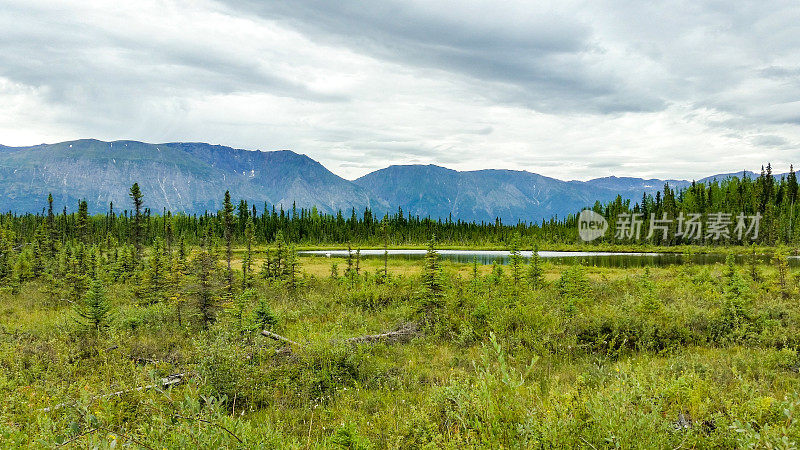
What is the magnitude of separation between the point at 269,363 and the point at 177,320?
932 cm

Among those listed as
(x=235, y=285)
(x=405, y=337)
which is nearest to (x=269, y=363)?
(x=405, y=337)

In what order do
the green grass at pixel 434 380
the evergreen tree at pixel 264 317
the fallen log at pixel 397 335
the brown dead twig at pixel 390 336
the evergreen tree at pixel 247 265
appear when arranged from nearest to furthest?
the green grass at pixel 434 380 → the brown dead twig at pixel 390 336 → the fallen log at pixel 397 335 → the evergreen tree at pixel 264 317 → the evergreen tree at pixel 247 265

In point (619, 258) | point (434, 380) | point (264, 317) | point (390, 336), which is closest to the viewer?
point (434, 380)

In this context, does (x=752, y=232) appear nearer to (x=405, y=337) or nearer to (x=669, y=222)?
(x=669, y=222)

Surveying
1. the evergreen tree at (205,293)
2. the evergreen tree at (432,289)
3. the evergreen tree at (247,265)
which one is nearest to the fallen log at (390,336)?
the evergreen tree at (432,289)

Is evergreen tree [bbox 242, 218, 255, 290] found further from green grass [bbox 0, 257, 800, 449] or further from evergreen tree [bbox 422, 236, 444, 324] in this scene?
evergreen tree [bbox 422, 236, 444, 324]

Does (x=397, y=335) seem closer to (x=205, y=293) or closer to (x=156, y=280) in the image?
(x=205, y=293)

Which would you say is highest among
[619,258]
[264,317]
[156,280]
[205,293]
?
[205,293]

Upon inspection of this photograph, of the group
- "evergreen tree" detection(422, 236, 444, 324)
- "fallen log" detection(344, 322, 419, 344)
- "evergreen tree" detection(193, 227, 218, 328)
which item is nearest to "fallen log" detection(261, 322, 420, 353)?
"fallen log" detection(344, 322, 419, 344)

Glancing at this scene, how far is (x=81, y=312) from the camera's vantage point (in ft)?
42.4

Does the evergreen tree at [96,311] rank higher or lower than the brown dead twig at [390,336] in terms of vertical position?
higher

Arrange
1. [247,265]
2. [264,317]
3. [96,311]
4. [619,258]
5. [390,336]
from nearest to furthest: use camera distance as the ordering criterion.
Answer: [390,336]
[96,311]
[264,317]
[247,265]
[619,258]

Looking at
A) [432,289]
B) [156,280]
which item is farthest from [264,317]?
[156,280]

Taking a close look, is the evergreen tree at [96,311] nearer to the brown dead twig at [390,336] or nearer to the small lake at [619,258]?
the brown dead twig at [390,336]
